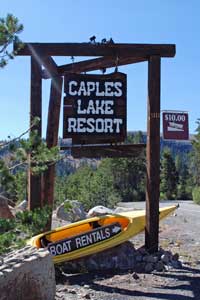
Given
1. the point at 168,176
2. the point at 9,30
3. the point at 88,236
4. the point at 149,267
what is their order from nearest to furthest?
the point at 9,30
the point at 149,267
the point at 88,236
the point at 168,176

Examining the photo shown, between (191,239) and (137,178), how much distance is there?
2601 inches

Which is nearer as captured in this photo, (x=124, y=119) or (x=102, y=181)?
(x=124, y=119)

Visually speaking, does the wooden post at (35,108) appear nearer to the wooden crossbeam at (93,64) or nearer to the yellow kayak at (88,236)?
the wooden crossbeam at (93,64)

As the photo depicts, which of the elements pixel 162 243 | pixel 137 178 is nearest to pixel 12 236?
pixel 162 243

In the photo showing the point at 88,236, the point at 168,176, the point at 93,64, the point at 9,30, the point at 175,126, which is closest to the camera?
the point at 9,30

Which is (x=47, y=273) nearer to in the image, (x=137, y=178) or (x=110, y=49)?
(x=110, y=49)

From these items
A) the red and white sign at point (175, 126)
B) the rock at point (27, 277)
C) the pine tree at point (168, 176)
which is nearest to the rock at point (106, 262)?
the rock at point (27, 277)

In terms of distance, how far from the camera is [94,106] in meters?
9.30

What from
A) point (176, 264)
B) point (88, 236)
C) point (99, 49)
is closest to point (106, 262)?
point (88, 236)

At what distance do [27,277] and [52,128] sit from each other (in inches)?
160

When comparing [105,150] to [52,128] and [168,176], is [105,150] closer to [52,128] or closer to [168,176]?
[52,128]

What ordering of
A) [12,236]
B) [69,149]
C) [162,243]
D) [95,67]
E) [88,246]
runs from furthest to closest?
[162,243], [95,67], [69,149], [88,246], [12,236]

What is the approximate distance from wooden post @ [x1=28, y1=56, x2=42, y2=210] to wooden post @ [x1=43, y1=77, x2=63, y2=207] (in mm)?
375

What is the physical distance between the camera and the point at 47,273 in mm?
6273
